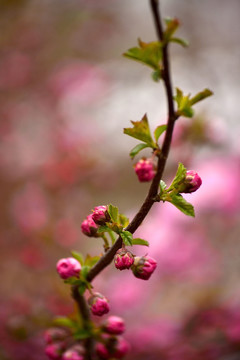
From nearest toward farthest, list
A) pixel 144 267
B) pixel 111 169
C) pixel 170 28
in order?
pixel 170 28 < pixel 144 267 < pixel 111 169

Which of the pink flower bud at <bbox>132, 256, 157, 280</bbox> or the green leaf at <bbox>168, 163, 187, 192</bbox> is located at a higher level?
the green leaf at <bbox>168, 163, 187, 192</bbox>

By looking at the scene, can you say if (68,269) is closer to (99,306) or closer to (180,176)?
(99,306)

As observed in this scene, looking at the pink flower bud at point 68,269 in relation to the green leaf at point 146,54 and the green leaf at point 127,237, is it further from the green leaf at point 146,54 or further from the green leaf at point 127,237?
the green leaf at point 146,54

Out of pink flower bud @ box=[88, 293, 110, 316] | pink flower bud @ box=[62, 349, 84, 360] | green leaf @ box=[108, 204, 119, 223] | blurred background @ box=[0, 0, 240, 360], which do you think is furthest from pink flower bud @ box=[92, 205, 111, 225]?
blurred background @ box=[0, 0, 240, 360]

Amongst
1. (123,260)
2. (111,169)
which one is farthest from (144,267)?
(111,169)

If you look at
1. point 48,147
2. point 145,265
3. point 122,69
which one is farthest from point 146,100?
point 145,265

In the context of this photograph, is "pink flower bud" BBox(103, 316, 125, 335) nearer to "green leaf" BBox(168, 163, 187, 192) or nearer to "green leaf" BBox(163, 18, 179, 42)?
"green leaf" BBox(168, 163, 187, 192)
